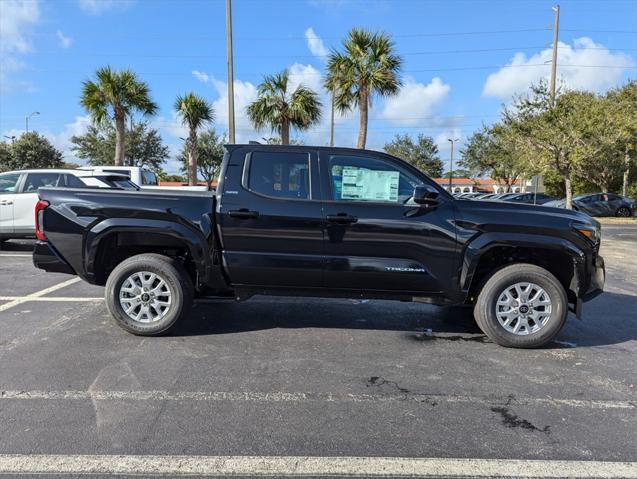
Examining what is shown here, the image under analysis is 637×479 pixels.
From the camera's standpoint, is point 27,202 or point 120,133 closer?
point 27,202

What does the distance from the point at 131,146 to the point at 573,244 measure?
47774 mm

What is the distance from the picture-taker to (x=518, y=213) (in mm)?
4863

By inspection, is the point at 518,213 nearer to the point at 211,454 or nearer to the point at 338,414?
the point at 338,414

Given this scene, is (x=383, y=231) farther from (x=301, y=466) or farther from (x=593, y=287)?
(x=301, y=466)

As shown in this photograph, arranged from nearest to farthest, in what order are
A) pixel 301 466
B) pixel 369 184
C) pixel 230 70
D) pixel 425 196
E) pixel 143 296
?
pixel 301 466
pixel 425 196
pixel 369 184
pixel 143 296
pixel 230 70

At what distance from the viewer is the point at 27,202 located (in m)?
10.6

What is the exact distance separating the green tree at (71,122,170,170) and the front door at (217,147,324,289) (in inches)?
1803

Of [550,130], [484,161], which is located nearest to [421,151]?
[484,161]

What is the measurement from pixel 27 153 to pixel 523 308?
50975mm

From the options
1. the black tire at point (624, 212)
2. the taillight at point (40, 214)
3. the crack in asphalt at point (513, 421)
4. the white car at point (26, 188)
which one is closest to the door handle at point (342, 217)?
the crack in asphalt at point (513, 421)

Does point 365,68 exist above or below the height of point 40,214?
above

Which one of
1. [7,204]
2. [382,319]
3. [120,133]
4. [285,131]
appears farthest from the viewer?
[285,131]

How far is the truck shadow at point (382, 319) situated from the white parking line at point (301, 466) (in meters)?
2.26

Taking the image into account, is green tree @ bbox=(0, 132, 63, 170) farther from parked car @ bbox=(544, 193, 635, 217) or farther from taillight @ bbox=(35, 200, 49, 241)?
taillight @ bbox=(35, 200, 49, 241)
